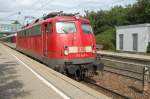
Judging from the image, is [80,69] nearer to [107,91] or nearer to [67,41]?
[67,41]

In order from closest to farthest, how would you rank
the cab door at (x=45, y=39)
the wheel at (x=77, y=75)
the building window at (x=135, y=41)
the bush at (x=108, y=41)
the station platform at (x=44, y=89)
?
the station platform at (x=44, y=89), the wheel at (x=77, y=75), the cab door at (x=45, y=39), the building window at (x=135, y=41), the bush at (x=108, y=41)

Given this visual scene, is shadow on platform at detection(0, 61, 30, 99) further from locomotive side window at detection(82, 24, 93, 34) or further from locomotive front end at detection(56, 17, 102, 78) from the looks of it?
locomotive side window at detection(82, 24, 93, 34)

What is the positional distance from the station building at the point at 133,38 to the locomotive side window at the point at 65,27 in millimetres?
21491

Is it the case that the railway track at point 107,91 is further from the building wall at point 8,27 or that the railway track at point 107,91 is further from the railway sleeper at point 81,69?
the building wall at point 8,27

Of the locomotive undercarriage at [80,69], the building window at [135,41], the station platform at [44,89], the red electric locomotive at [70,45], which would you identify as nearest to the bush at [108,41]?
the building window at [135,41]

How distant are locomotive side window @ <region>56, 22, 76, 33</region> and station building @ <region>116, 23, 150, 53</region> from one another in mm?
21491

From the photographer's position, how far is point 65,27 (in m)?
15.2

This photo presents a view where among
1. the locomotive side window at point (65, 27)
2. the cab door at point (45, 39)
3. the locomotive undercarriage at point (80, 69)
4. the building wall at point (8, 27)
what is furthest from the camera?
the building wall at point (8, 27)

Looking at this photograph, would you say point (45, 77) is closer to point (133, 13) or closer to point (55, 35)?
point (55, 35)

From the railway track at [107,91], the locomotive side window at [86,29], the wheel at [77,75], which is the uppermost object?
the locomotive side window at [86,29]

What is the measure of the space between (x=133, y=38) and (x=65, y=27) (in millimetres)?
23913

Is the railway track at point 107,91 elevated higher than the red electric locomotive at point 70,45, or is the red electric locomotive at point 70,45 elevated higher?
the red electric locomotive at point 70,45

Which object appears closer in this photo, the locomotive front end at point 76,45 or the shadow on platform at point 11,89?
the shadow on platform at point 11,89

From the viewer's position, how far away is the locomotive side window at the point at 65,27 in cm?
1508
